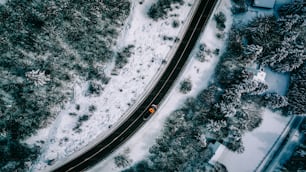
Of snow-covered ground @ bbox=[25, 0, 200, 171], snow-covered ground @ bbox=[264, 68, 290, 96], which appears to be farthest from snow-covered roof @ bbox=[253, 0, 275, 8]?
snow-covered ground @ bbox=[25, 0, 200, 171]

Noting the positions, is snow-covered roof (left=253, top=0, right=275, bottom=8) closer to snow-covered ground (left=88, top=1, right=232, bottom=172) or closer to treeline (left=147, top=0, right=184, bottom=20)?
snow-covered ground (left=88, top=1, right=232, bottom=172)

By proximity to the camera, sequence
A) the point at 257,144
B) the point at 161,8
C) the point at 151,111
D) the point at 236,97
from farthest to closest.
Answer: the point at 257,144
the point at 236,97
the point at 151,111
the point at 161,8

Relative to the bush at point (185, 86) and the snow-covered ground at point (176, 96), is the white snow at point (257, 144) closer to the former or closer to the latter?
the snow-covered ground at point (176, 96)

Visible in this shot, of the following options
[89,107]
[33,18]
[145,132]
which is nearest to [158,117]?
[145,132]

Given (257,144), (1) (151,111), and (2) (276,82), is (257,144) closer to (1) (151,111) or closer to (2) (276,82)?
(2) (276,82)

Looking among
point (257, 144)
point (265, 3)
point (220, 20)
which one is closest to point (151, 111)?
point (220, 20)

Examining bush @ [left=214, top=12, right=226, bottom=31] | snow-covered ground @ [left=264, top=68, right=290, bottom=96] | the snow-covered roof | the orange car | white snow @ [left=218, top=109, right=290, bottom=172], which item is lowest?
white snow @ [left=218, top=109, right=290, bottom=172]
